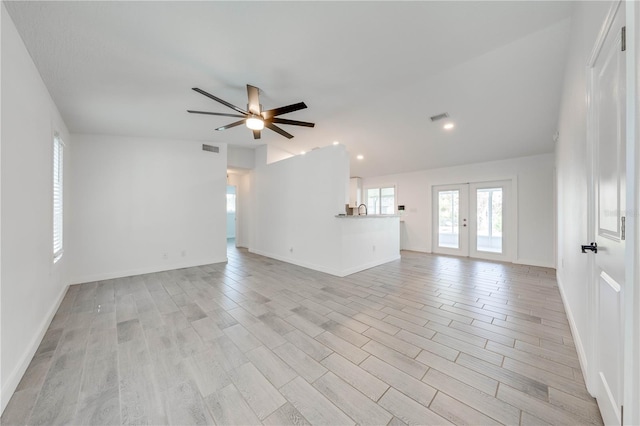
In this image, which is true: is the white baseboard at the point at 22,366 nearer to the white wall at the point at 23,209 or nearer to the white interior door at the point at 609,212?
the white wall at the point at 23,209

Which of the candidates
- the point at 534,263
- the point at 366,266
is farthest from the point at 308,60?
the point at 534,263

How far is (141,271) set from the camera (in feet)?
14.6

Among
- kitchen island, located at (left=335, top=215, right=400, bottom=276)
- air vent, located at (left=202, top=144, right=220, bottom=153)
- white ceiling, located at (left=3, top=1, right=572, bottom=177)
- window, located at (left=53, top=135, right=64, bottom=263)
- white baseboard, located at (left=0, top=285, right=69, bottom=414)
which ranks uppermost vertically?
white ceiling, located at (left=3, top=1, right=572, bottom=177)

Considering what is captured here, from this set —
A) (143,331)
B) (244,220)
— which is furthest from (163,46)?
(244,220)

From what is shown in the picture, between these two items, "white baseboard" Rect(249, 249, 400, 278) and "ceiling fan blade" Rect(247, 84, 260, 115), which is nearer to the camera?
"ceiling fan blade" Rect(247, 84, 260, 115)

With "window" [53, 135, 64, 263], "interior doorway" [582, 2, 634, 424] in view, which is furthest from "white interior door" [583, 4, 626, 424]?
"window" [53, 135, 64, 263]

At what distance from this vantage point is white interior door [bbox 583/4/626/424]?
1.03m

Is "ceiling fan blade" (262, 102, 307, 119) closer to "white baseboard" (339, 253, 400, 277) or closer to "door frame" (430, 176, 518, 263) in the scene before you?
"white baseboard" (339, 253, 400, 277)

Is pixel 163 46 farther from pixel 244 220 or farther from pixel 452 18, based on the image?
pixel 244 220

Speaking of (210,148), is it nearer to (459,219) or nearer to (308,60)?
(308,60)

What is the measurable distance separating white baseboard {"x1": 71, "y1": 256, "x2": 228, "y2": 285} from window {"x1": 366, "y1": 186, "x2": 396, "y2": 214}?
5012 millimetres

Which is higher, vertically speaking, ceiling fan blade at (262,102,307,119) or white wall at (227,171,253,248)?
ceiling fan blade at (262,102,307,119)

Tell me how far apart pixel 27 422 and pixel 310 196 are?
4075 mm

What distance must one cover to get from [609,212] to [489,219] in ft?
17.1
